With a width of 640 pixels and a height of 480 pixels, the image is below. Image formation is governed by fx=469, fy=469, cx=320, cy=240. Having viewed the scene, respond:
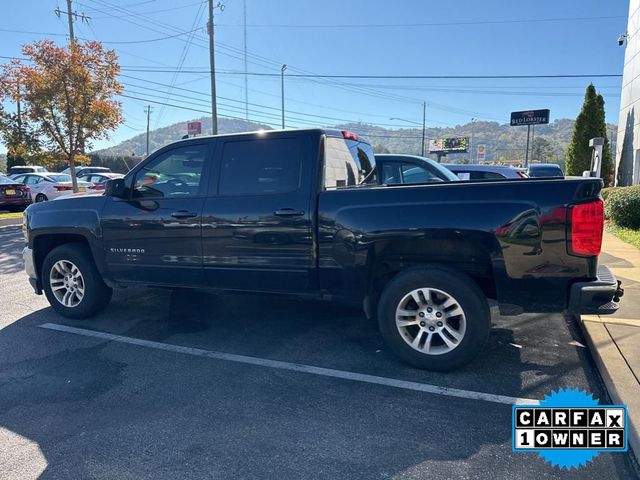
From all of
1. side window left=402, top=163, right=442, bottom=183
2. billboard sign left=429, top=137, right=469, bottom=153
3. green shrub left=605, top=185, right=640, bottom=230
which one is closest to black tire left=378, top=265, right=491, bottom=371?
side window left=402, top=163, right=442, bottom=183

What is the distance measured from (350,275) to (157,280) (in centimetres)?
220

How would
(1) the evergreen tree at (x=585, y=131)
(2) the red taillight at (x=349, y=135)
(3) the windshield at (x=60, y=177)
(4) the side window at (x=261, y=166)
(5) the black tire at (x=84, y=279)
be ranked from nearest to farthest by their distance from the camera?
(4) the side window at (x=261, y=166) → (2) the red taillight at (x=349, y=135) → (5) the black tire at (x=84, y=279) → (3) the windshield at (x=60, y=177) → (1) the evergreen tree at (x=585, y=131)

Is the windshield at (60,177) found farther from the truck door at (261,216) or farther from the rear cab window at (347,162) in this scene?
the rear cab window at (347,162)

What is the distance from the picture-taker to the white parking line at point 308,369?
3.51m

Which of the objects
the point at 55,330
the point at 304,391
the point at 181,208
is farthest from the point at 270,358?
the point at 55,330

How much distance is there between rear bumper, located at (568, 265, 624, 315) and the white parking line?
775 mm

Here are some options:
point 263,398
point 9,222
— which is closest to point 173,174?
point 263,398

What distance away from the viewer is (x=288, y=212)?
4.18 m

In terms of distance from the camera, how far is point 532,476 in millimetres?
2605

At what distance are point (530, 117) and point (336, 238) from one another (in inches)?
1810

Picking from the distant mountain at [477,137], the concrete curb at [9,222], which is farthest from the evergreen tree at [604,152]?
the distant mountain at [477,137]

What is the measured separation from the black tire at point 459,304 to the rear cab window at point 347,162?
3.76ft

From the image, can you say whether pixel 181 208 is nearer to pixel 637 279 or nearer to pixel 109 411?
pixel 109 411

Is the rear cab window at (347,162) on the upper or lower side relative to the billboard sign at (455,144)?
lower
